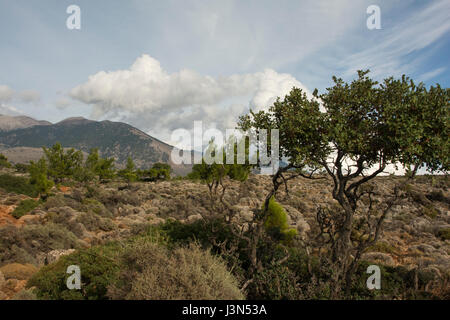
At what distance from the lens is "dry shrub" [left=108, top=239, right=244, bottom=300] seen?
18.2 ft

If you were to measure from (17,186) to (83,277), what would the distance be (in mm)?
30955

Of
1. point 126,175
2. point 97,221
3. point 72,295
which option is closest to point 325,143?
point 72,295

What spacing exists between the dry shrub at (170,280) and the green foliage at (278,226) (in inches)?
299

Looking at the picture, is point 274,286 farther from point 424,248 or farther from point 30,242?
point 424,248

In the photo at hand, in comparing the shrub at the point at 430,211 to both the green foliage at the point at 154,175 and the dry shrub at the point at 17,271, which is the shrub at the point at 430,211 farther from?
the green foliage at the point at 154,175

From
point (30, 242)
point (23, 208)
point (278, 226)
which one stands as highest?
point (23, 208)

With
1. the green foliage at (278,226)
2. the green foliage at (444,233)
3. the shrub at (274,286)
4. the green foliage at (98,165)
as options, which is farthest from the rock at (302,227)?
the green foliage at (98,165)

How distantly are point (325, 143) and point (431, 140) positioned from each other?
93.0 inches

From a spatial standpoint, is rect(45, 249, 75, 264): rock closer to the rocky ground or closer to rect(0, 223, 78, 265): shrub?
the rocky ground

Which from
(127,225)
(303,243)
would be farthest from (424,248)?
(127,225)

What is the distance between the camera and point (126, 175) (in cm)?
4828

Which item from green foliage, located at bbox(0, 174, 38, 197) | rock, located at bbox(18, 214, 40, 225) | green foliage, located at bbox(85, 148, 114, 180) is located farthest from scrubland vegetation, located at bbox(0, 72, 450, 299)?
green foliage, located at bbox(85, 148, 114, 180)

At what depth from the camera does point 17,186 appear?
3127 centimetres
